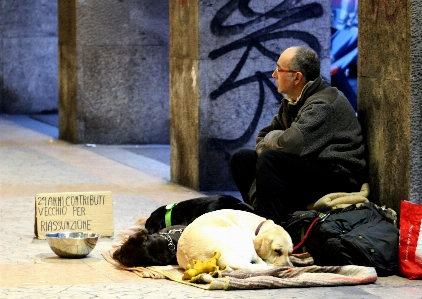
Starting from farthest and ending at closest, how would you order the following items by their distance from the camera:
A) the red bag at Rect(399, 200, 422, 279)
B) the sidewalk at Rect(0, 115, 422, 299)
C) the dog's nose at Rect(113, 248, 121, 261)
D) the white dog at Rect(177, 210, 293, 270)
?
the dog's nose at Rect(113, 248, 121, 261) < the red bag at Rect(399, 200, 422, 279) < the white dog at Rect(177, 210, 293, 270) < the sidewalk at Rect(0, 115, 422, 299)

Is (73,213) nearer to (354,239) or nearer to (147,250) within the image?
(147,250)

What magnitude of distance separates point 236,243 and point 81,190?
397 centimetres

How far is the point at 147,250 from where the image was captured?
6012 mm

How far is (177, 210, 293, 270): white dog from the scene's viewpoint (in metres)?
5.57

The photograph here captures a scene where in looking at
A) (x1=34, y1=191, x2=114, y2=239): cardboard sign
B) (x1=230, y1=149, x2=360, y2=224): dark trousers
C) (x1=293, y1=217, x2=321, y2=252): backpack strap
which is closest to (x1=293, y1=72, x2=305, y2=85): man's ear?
(x1=230, y1=149, x2=360, y2=224): dark trousers

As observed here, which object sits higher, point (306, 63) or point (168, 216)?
point (306, 63)

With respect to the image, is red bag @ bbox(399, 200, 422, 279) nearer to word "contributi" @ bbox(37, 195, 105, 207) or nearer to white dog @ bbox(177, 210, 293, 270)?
white dog @ bbox(177, 210, 293, 270)

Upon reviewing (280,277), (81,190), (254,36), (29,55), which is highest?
(254,36)

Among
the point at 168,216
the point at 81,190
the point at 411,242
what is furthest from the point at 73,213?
the point at 411,242

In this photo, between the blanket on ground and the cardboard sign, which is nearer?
the blanket on ground

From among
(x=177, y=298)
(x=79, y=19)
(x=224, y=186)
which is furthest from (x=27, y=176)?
(x=177, y=298)

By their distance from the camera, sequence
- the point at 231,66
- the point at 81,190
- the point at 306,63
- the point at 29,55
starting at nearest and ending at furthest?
1. the point at 306,63
2. the point at 81,190
3. the point at 231,66
4. the point at 29,55

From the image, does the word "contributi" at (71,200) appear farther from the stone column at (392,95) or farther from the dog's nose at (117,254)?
the stone column at (392,95)

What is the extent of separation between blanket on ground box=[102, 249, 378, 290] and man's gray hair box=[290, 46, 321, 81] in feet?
5.04
